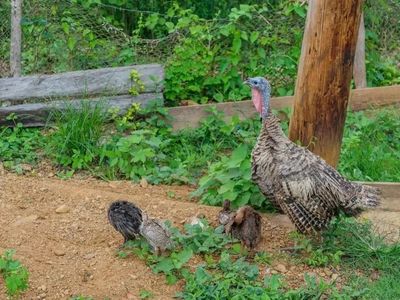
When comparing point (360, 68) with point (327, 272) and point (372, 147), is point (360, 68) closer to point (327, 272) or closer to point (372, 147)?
point (372, 147)

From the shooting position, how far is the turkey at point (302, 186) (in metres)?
6.52

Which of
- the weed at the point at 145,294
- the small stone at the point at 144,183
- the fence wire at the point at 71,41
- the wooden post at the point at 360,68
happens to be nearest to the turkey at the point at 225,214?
the weed at the point at 145,294

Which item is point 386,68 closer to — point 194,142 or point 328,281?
point 194,142

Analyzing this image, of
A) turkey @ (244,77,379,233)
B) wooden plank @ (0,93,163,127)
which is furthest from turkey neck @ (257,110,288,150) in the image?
wooden plank @ (0,93,163,127)

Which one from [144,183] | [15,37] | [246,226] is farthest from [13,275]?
[15,37]

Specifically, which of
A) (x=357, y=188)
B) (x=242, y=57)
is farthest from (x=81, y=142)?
(x=357, y=188)

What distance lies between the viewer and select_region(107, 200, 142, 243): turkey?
6328mm

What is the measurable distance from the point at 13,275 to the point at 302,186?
7.26 feet

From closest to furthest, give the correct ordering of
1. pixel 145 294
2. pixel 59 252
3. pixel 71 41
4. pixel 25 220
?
1. pixel 145 294
2. pixel 59 252
3. pixel 25 220
4. pixel 71 41

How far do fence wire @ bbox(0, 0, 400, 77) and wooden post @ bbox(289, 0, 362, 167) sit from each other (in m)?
2.85

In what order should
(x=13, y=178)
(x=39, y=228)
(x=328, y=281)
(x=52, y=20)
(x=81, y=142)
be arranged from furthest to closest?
(x=52, y=20)
(x=81, y=142)
(x=13, y=178)
(x=39, y=228)
(x=328, y=281)

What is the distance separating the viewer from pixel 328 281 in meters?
6.28

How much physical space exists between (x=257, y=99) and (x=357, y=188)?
1.05 m

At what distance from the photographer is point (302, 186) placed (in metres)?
6.52
